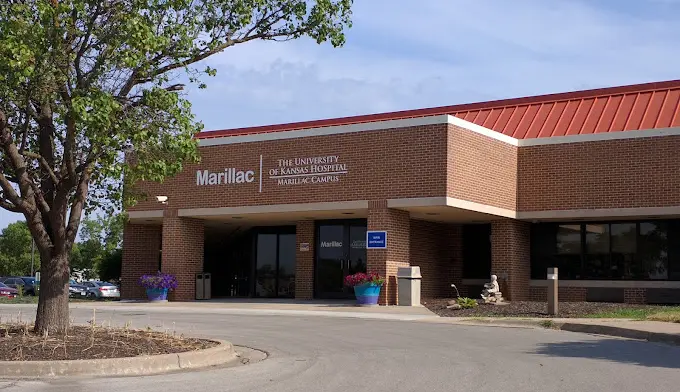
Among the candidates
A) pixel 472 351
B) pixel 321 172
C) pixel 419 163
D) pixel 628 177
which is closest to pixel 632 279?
pixel 628 177

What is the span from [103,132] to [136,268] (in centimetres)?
2202

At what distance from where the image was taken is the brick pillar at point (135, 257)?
107 ft

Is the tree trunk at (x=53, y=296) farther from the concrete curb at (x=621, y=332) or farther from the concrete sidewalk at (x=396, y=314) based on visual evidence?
the concrete curb at (x=621, y=332)

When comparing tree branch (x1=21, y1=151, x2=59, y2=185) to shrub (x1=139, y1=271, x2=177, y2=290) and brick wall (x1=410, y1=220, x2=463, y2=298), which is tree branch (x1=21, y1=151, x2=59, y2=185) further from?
brick wall (x1=410, y1=220, x2=463, y2=298)

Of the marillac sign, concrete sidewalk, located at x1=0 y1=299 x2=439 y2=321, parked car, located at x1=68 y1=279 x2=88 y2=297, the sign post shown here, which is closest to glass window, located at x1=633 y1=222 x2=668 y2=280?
the sign post

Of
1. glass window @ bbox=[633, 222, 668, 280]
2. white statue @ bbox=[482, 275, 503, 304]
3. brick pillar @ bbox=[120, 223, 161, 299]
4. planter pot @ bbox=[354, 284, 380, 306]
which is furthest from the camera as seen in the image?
brick pillar @ bbox=[120, 223, 161, 299]

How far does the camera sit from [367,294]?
2570cm

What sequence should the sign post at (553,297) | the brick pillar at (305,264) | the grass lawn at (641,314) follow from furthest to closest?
1. the brick pillar at (305,264)
2. the sign post at (553,297)
3. the grass lawn at (641,314)

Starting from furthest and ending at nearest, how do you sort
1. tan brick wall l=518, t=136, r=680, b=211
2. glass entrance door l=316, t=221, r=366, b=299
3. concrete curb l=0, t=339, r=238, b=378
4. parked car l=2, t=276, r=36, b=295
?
parked car l=2, t=276, r=36, b=295 < glass entrance door l=316, t=221, r=366, b=299 < tan brick wall l=518, t=136, r=680, b=211 < concrete curb l=0, t=339, r=238, b=378

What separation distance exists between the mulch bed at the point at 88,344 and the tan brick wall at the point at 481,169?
43.6 feet

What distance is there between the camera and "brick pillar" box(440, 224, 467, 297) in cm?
3070

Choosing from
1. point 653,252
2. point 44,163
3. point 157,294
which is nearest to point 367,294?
point 157,294

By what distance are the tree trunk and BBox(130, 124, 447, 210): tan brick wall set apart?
1395 centimetres

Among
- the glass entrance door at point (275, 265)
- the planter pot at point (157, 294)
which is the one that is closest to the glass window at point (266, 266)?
the glass entrance door at point (275, 265)
